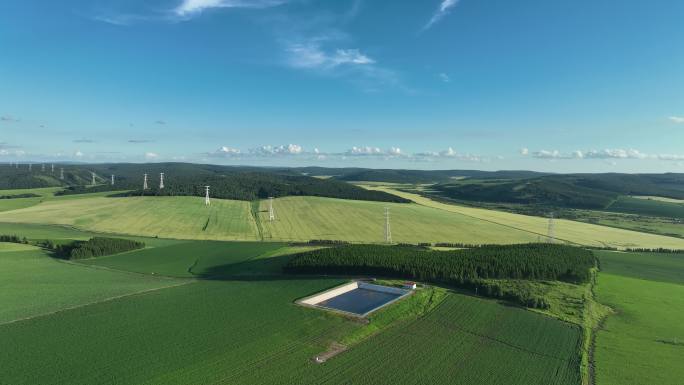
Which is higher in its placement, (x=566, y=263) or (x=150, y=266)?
(x=566, y=263)

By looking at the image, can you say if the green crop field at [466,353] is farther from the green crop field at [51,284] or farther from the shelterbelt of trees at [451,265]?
the green crop field at [51,284]

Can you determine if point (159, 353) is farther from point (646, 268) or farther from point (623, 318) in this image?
point (646, 268)

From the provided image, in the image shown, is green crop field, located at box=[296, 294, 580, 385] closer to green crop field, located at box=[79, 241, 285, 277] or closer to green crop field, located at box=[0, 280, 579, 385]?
green crop field, located at box=[0, 280, 579, 385]

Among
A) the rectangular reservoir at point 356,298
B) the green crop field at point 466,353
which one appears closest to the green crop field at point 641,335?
the green crop field at point 466,353

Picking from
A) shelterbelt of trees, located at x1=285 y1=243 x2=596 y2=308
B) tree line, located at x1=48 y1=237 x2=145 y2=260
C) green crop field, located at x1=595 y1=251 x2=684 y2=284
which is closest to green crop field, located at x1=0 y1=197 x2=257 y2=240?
tree line, located at x1=48 y1=237 x2=145 y2=260

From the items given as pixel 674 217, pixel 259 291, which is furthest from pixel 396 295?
pixel 674 217

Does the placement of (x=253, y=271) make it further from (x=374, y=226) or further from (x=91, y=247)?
(x=374, y=226)
